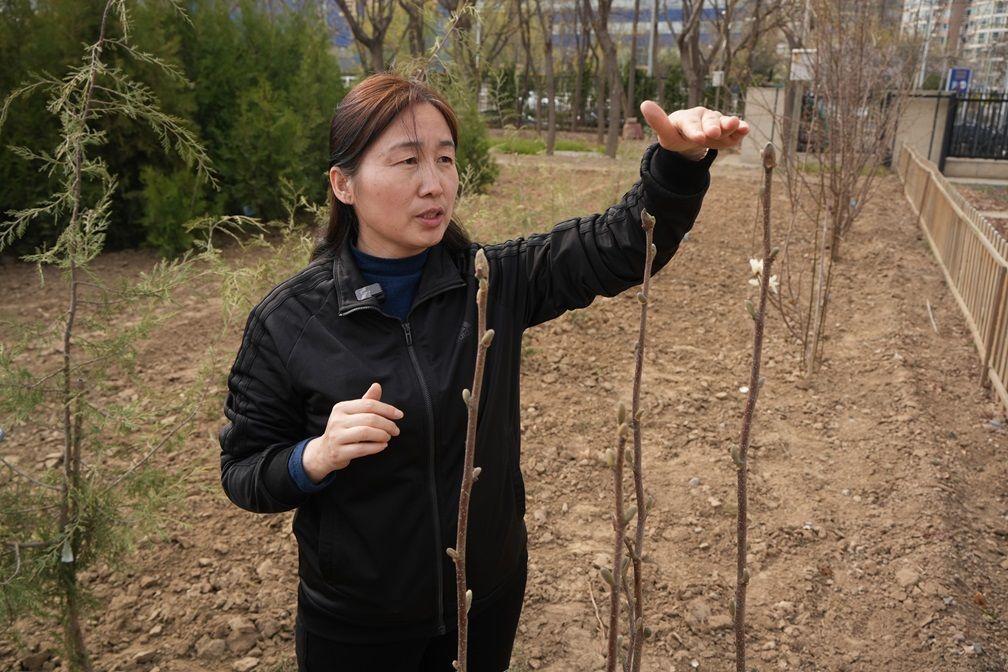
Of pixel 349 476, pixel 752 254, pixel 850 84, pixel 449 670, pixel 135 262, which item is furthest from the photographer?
pixel 752 254

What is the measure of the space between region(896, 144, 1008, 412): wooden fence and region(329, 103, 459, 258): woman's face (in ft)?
14.7

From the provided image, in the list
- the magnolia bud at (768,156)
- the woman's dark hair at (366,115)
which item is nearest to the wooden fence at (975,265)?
the woman's dark hair at (366,115)

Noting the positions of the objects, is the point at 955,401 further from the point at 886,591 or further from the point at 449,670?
the point at 449,670

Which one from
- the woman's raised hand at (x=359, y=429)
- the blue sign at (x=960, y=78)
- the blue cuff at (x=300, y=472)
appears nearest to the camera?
the woman's raised hand at (x=359, y=429)

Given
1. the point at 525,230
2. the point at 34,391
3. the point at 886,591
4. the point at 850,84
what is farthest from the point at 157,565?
the point at 850,84

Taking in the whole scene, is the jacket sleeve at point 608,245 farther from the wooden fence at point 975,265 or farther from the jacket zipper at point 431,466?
the wooden fence at point 975,265

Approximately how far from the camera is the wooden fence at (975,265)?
17.0ft

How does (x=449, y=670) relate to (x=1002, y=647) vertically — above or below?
above

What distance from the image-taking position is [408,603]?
5.39 feet

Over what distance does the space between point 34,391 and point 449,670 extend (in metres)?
1.29

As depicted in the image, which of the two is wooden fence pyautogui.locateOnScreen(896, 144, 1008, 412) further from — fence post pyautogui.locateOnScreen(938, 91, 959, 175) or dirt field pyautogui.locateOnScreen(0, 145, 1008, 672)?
fence post pyautogui.locateOnScreen(938, 91, 959, 175)

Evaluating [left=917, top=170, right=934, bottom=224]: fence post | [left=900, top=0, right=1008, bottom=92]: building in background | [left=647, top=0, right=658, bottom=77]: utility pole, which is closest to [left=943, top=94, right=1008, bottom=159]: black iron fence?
[left=900, top=0, right=1008, bottom=92]: building in background

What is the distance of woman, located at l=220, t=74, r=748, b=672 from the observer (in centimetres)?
159

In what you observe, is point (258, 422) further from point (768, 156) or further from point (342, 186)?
point (768, 156)
